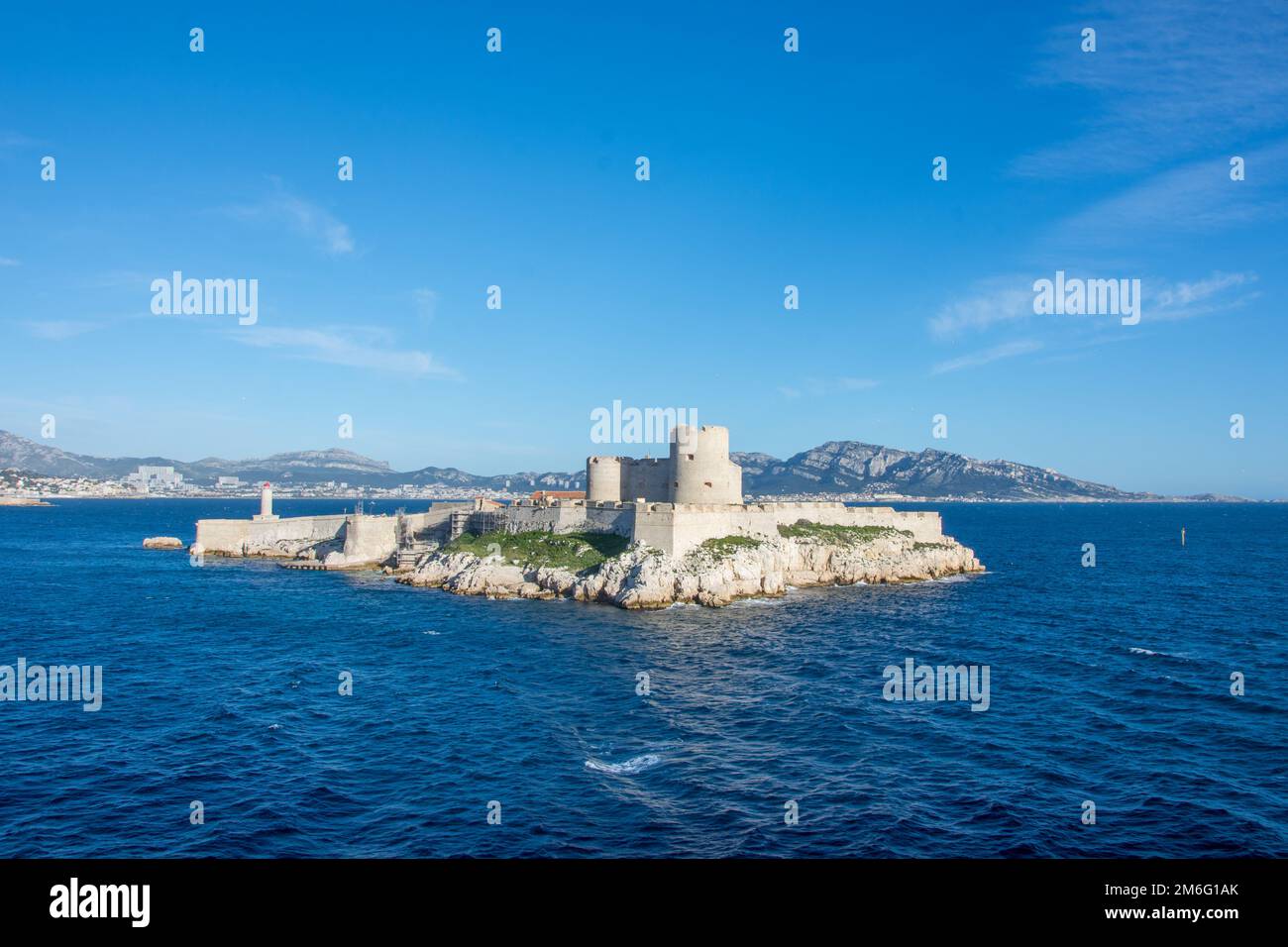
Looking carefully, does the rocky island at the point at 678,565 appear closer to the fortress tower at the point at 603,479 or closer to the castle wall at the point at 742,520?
the castle wall at the point at 742,520

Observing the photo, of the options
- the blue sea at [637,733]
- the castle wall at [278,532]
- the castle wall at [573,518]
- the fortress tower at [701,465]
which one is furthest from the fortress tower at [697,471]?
the castle wall at [278,532]

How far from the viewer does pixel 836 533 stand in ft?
220

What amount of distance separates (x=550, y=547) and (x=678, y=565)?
40.8 ft

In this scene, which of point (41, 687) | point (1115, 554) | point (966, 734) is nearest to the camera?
point (966, 734)

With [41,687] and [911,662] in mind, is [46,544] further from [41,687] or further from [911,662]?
[911,662]

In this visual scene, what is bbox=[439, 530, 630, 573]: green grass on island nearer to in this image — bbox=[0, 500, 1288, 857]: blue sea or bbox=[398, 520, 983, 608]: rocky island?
bbox=[398, 520, 983, 608]: rocky island

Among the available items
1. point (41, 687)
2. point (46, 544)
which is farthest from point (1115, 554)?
point (46, 544)

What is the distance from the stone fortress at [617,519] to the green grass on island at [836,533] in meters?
0.76

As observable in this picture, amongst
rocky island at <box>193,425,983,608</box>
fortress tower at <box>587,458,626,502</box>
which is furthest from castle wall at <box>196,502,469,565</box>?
fortress tower at <box>587,458,626,502</box>

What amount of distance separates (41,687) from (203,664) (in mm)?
6085

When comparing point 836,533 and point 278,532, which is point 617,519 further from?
point 278,532

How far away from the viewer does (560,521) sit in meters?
66.5
